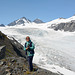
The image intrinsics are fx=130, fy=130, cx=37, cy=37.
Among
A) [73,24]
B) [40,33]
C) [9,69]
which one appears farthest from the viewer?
[73,24]

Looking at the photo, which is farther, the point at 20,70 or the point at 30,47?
the point at 20,70

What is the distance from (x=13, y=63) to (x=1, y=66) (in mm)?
641

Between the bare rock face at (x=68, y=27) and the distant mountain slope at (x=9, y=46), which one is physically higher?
the distant mountain slope at (x=9, y=46)

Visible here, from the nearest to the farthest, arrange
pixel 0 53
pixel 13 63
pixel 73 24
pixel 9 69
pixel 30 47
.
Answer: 1. pixel 30 47
2. pixel 9 69
3. pixel 13 63
4. pixel 0 53
5. pixel 73 24

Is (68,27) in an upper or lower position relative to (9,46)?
lower

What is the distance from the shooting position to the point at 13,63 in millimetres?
6746

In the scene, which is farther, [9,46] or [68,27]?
[68,27]

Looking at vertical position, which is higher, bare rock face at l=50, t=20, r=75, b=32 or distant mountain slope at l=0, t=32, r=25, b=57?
distant mountain slope at l=0, t=32, r=25, b=57

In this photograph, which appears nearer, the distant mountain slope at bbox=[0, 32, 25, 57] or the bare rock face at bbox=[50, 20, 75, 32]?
the distant mountain slope at bbox=[0, 32, 25, 57]

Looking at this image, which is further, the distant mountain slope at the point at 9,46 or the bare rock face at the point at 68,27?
the bare rock face at the point at 68,27

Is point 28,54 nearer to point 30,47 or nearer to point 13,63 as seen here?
point 30,47

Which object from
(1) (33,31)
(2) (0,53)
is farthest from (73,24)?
(2) (0,53)

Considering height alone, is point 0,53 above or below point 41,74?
above

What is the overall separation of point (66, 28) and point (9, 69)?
159 meters
